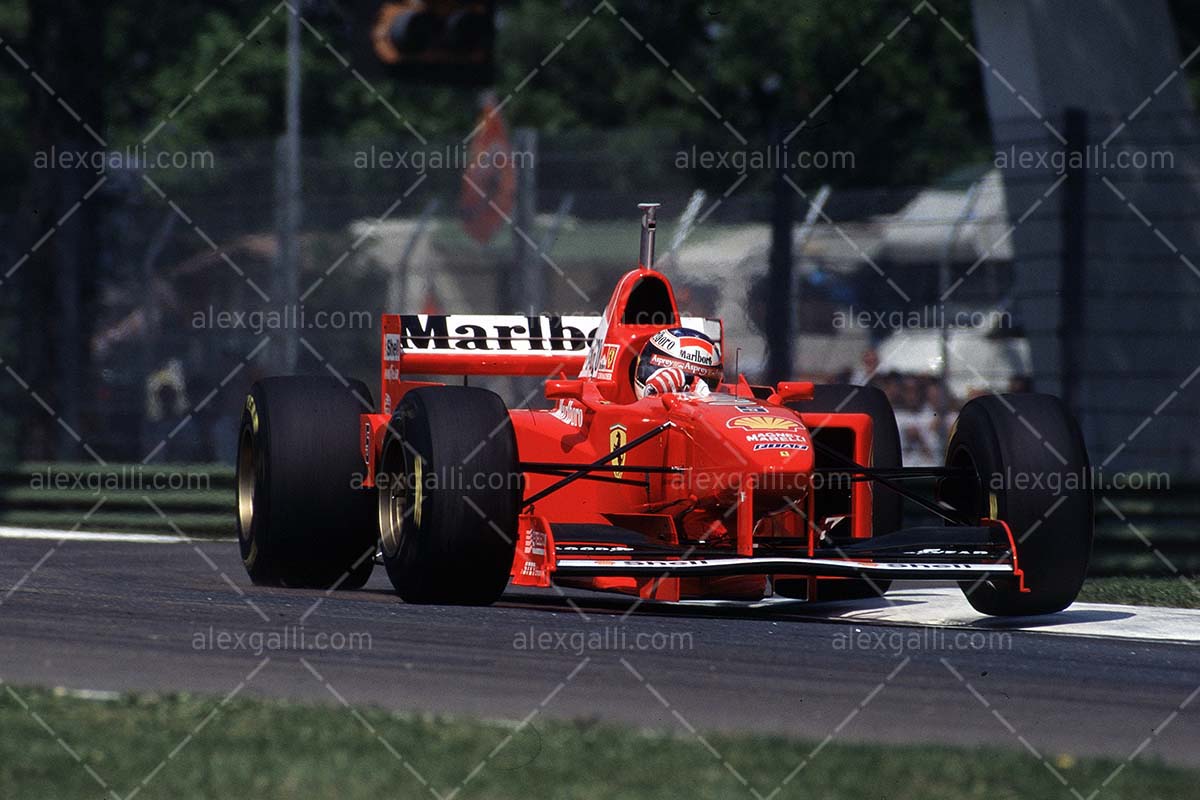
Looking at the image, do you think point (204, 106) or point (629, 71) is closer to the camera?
point (204, 106)

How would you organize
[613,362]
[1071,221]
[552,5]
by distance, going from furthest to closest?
[552,5] < [1071,221] < [613,362]

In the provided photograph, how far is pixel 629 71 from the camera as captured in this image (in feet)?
156

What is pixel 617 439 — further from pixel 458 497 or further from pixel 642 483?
pixel 458 497

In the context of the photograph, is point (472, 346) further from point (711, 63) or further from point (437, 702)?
point (711, 63)

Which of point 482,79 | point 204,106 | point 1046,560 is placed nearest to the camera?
point 1046,560

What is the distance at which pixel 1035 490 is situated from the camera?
880 cm

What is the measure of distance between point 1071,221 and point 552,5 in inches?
1615

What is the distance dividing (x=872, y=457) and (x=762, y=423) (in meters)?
1.83

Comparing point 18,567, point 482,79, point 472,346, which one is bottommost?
point 18,567

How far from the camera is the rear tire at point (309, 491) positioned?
9.70 meters

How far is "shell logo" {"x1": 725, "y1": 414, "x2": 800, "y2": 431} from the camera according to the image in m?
8.71

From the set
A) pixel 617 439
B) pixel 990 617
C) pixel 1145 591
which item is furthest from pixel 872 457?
pixel 1145 591

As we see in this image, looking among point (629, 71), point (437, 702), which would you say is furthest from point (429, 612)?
point (629, 71)

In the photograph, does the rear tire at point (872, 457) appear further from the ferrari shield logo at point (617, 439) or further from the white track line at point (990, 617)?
the ferrari shield logo at point (617, 439)
